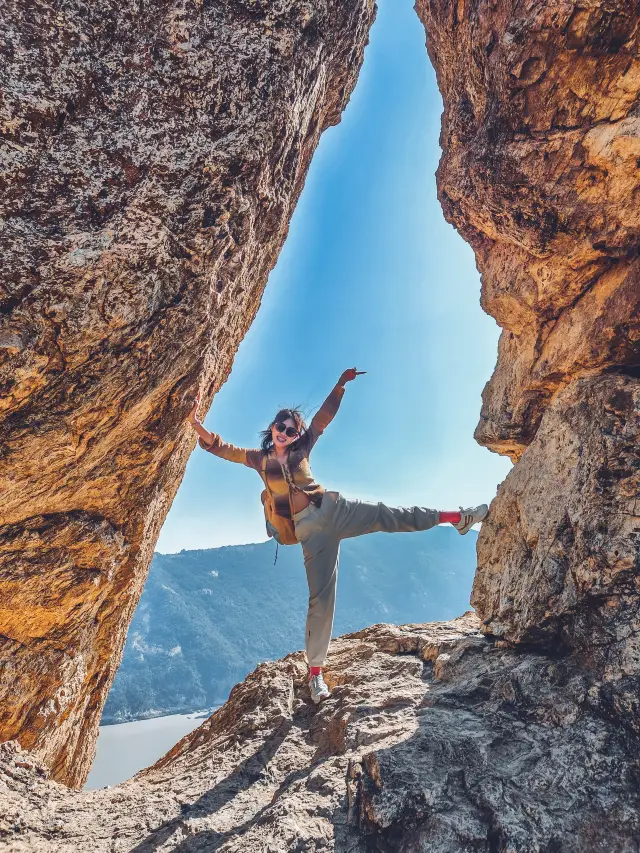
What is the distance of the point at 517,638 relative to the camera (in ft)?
19.4

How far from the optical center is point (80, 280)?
541cm

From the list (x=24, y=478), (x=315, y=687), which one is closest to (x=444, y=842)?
Result: (x=315, y=687)

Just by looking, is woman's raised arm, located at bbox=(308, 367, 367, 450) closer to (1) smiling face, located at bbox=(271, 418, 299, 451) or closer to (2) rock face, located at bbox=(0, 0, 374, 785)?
(1) smiling face, located at bbox=(271, 418, 299, 451)

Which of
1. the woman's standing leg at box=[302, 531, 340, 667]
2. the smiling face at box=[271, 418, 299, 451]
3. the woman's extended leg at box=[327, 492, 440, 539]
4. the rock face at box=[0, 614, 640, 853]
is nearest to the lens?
the rock face at box=[0, 614, 640, 853]

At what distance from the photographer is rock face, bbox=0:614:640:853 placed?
3.74m

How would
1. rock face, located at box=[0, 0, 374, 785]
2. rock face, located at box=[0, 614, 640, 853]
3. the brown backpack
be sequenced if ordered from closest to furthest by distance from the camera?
rock face, located at box=[0, 614, 640, 853]
rock face, located at box=[0, 0, 374, 785]
the brown backpack

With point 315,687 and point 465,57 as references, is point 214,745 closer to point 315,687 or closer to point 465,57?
point 315,687

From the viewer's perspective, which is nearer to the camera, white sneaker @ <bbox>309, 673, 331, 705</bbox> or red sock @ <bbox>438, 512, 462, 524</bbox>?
white sneaker @ <bbox>309, 673, 331, 705</bbox>

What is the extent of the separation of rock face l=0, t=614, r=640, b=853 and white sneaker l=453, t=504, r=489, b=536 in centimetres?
167

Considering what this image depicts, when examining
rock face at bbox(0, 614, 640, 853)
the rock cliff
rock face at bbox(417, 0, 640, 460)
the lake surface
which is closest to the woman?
the rock cliff

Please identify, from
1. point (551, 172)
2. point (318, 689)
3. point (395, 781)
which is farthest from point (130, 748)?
point (551, 172)

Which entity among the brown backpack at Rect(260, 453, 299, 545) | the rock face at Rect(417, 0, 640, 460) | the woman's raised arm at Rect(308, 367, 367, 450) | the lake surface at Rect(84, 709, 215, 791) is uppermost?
the rock face at Rect(417, 0, 640, 460)

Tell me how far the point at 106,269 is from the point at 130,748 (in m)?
71.0

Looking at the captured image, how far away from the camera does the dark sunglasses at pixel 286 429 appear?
6.80 meters
